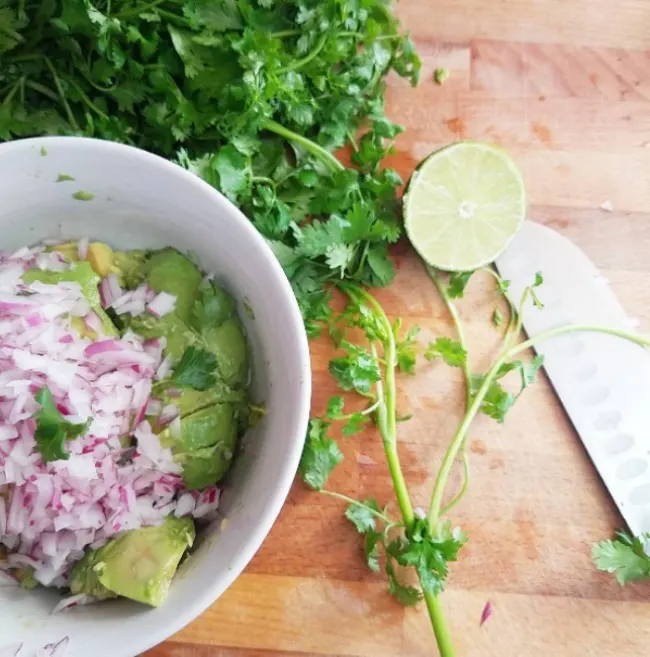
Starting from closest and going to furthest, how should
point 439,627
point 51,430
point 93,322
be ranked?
point 51,430 → point 93,322 → point 439,627

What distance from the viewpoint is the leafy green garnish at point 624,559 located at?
3.67 ft

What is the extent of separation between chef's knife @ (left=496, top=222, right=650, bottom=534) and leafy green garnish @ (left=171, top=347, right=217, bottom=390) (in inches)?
20.2

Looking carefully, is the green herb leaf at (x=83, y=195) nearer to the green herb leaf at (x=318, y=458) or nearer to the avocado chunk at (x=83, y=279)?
the avocado chunk at (x=83, y=279)

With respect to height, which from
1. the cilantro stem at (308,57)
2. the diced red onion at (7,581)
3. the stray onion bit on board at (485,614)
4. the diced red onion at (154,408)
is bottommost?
the stray onion bit on board at (485,614)

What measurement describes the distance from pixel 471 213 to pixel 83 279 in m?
0.58

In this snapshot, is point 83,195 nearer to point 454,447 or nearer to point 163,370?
point 163,370

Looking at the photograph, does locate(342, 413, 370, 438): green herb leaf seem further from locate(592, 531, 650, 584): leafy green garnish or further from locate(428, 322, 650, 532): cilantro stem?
locate(592, 531, 650, 584): leafy green garnish

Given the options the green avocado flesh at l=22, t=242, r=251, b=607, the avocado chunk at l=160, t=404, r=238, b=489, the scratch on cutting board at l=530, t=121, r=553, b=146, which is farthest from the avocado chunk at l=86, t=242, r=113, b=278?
the scratch on cutting board at l=530, t=121, r=553, b=146

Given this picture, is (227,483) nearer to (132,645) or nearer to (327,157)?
(132,645)

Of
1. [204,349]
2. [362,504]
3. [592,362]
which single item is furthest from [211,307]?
[592,362]

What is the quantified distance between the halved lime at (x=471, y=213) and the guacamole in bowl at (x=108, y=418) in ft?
1.13

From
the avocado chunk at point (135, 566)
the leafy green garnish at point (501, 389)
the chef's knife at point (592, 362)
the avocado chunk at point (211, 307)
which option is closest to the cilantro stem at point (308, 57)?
the avocado chunk at point (211, 307)

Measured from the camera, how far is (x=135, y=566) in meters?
0.90

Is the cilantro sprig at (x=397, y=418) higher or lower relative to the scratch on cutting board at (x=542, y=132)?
lower
